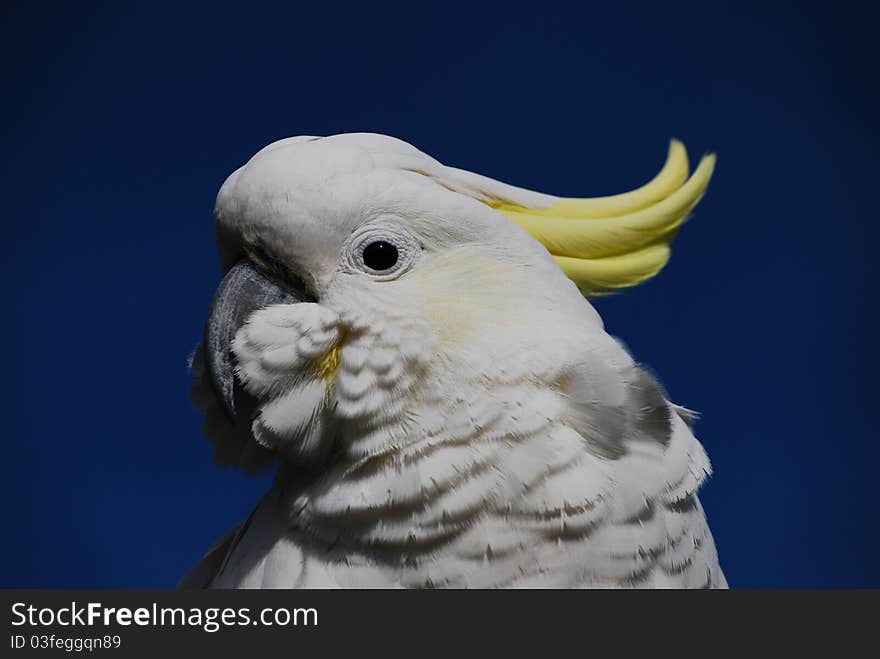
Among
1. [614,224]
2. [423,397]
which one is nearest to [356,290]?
[423,397]

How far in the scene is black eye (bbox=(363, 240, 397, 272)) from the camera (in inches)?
42.9

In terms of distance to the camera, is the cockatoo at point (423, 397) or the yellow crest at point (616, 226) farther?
the yellow crest at point (616, 226)

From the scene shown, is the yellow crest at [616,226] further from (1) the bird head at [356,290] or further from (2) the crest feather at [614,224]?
(1) the bird head at [356,290]

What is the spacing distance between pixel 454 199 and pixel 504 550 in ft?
1.60

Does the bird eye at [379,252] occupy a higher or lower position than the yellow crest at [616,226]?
lower

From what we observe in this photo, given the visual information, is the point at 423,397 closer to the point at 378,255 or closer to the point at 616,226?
the point at 378,255

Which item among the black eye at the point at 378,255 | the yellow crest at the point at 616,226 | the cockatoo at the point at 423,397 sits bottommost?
the cockatoo at the point at 423,397

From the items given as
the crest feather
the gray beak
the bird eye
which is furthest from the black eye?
the crest feather

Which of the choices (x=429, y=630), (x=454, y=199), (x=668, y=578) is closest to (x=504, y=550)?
(x=429, y=630)

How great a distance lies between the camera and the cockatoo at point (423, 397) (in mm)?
1026

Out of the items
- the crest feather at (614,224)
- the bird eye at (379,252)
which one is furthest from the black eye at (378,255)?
the crest feather at (614,224)

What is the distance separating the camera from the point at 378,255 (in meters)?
1.09

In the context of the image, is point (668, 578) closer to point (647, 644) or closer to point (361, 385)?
point (647, 644)

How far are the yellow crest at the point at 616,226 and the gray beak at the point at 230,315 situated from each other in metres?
0.42
